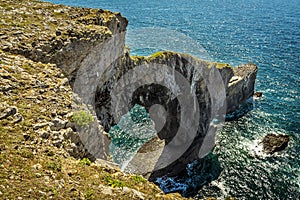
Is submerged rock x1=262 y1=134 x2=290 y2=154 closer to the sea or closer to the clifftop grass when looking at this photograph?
the sea

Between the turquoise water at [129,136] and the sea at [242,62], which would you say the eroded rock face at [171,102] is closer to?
the turquoise water at [129,136]

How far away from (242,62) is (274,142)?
3872cm

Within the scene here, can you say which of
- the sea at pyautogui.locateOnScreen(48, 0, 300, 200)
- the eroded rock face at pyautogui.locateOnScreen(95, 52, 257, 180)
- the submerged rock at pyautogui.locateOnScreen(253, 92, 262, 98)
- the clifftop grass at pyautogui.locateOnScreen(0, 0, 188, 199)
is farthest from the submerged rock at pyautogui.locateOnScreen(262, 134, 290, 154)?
the clifftop grass at pyautogui.locateOnScreen(0, 0, 188, 199)

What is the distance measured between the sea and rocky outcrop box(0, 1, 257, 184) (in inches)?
194

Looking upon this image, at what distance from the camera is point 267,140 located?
170ft

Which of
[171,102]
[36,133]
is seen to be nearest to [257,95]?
[171,102]

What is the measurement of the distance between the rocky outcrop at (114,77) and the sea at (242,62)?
16.1 feet

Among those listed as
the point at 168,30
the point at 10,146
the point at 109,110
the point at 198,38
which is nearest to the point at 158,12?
the point at 168,30

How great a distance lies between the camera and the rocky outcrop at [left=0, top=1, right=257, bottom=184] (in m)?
18.2

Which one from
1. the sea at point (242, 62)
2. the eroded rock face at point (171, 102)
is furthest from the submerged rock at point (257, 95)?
the eroded rock face at point (171, 102)

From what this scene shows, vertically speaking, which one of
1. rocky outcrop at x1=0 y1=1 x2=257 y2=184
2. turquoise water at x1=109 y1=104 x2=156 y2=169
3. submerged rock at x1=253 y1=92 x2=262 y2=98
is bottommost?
turquoise water at x1=109 y1=104 x2=156 y2=169

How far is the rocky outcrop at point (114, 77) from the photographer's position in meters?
18.2

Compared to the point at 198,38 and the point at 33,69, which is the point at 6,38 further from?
the point at 198,38

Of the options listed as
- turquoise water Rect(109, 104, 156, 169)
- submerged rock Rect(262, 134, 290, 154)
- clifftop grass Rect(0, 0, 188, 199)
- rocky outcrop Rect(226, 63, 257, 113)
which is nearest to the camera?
clifftop grass Rect(0, 0, 188, 199)
